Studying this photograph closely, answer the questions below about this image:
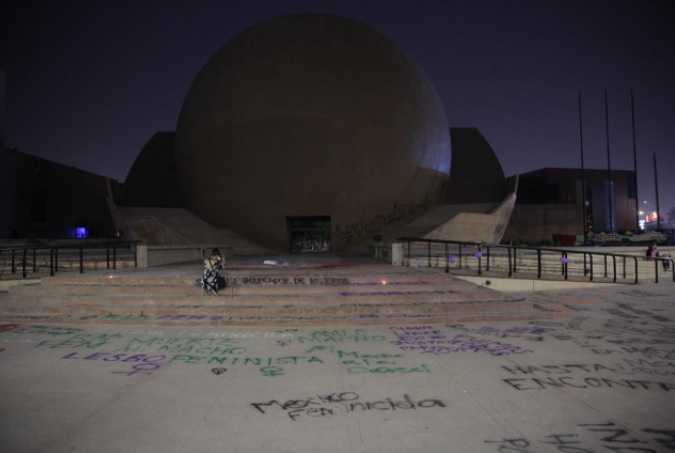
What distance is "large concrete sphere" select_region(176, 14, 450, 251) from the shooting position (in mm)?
20672

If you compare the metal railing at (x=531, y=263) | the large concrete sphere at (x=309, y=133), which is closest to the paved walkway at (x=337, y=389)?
the metal railing at (x=531, y=263)

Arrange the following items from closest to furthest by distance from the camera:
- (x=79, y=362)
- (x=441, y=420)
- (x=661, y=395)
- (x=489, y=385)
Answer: (x=441, y=420) → (x=661, y=395) → (x=489, y=385) → (x=79, y=362)

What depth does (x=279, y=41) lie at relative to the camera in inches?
858

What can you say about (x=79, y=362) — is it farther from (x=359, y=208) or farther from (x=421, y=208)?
(x=421, y=208)

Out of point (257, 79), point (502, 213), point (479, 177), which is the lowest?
point (502, 213)

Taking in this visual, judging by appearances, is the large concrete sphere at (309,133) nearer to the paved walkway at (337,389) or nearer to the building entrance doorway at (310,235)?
the building entrance doorway at (310,235)

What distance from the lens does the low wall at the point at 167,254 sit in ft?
42.0

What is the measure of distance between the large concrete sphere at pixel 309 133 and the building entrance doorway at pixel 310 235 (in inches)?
68.7

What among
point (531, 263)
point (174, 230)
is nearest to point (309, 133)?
point (174, 230)

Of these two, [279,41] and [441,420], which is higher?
[279,41]

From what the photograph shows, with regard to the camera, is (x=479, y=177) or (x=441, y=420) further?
(x=479, y=177)

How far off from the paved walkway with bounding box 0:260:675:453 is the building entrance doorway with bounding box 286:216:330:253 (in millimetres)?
16576

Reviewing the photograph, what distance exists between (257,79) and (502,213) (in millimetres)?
14600

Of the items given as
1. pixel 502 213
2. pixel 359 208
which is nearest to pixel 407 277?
pixel 359 208
